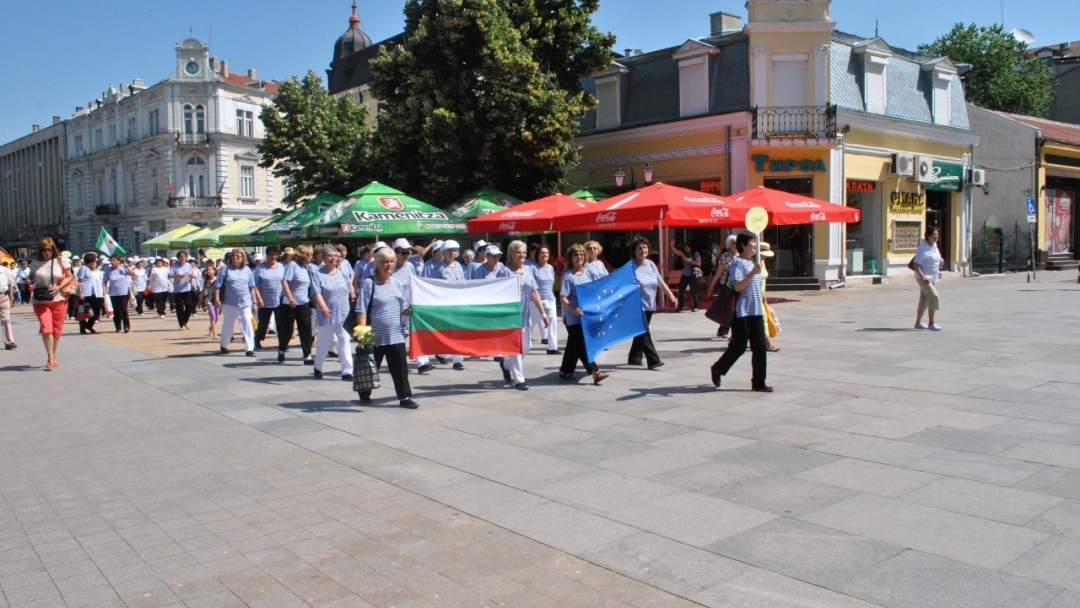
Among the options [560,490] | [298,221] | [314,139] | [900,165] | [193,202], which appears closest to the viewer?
[560,490]

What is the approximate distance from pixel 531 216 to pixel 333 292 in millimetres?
8874

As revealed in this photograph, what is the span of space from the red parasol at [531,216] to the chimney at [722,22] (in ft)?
43.7

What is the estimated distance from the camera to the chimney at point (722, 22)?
99.9 feet

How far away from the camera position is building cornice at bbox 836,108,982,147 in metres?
26.2

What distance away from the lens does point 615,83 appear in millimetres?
29000

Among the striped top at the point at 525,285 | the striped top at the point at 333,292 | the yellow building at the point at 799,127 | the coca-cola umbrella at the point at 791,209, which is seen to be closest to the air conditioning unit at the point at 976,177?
the yellow building at the point at 799,127

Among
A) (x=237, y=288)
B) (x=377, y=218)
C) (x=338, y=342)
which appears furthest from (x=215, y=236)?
(x=338, y=342)

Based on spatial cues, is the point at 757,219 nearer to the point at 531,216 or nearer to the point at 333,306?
the point at 531,216

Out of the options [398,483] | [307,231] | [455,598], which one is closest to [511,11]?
[307,231]

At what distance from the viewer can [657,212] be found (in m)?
17.8

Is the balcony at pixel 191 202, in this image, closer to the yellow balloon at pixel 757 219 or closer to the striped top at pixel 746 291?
the yellow balloon at pixel 757 219

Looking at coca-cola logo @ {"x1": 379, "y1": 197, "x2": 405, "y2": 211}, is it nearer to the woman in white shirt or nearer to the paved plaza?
the paved plaza

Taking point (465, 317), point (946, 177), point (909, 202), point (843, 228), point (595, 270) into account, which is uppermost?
point (946, 177)

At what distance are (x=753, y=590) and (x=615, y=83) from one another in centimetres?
2614
